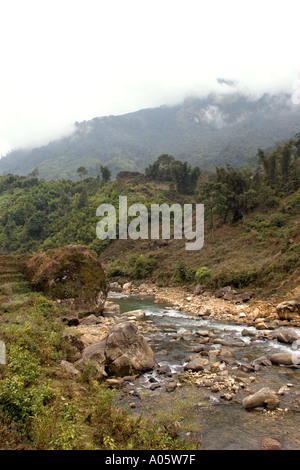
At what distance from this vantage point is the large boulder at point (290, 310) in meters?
17.3

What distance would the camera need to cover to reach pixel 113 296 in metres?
35.0

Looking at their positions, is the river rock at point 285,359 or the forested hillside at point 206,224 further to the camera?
the forested hillside at point 206,224

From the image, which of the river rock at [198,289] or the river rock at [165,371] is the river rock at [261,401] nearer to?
the river rock at [165,371]

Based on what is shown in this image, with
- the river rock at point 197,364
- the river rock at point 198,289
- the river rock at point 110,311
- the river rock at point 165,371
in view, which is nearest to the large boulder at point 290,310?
the river rock at point 197,364

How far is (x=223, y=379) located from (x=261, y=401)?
6.43ft

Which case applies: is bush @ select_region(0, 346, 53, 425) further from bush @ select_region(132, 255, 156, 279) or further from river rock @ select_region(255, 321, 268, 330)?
bush @ select_region(132, 255, 156, 279)

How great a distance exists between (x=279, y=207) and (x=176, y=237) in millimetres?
17072

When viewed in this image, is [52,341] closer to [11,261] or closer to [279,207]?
[11,261]

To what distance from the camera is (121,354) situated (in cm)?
1184

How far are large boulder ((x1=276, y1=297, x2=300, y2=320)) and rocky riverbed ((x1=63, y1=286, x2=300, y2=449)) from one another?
59cm

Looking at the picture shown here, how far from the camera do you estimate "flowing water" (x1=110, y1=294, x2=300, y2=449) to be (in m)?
7.26

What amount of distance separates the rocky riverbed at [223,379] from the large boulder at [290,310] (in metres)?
0.59

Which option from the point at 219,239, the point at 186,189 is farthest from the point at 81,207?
the point at 219,239
